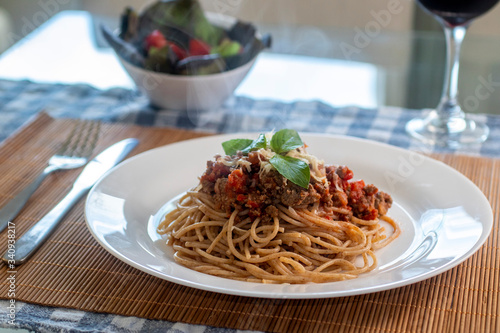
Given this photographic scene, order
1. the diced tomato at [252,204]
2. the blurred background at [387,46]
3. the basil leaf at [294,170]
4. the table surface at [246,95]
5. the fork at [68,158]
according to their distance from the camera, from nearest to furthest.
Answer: the basil leaf at [294,170] → the diced tomato at [252,204] → the fork at [68,158] → the table surface at [246,95] → the blurred background at [387,46]

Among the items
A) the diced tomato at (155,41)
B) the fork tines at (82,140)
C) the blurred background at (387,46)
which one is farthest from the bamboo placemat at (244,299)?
the blurred background at (387,46)

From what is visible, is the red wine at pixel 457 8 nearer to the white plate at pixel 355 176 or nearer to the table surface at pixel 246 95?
the table surface at pixel 246 95

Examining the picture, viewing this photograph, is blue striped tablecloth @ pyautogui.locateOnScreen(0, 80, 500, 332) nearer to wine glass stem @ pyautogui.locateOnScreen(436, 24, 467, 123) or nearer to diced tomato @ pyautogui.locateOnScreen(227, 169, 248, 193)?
wine glass stem @ pyautogui.locateOnScreen(436, 24, 467, 123)

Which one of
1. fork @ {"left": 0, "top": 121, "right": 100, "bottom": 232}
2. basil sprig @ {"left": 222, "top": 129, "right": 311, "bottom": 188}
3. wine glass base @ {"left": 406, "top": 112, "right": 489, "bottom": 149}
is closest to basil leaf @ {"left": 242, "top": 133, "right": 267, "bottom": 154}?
basil sprig @ {"left": 222, "top": 129, "right": 311, "bottom": 188}

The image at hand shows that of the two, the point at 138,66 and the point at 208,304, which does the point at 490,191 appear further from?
the point at 138,66

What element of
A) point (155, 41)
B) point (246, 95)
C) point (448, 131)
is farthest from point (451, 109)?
point (155, 41)

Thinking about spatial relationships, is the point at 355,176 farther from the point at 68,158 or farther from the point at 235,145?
the point at 68,158
